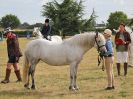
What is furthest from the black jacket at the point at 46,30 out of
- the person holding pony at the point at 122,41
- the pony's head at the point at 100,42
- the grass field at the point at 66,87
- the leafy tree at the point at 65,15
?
the leafy tree at the point at 65,15

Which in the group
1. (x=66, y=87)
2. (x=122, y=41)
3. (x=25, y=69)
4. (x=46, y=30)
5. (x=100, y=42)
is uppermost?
(x=46, y=30)

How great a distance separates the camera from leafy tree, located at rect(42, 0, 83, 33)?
62219 mm

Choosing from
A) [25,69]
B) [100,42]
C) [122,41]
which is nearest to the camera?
[100,42]

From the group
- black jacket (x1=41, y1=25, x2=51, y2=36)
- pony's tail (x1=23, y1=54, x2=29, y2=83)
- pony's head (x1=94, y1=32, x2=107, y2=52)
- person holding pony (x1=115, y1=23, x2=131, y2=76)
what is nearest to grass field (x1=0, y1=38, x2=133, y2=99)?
pony's tail (x1=23, y1=54, x2=29, y2=83)

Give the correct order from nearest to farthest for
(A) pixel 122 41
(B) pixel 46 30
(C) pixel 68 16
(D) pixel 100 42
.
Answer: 1. (D) pixel 100 42
2. (A) pixel 122 41
3. (B) pixel 46 30
4. (C) pixel 68 16

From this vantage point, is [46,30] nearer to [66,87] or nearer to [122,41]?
[122,41]

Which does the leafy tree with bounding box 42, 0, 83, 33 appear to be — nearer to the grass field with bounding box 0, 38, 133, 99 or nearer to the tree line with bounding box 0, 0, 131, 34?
the tree line with bounding box 0, 0, 131, 34

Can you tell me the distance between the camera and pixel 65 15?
63281 mm

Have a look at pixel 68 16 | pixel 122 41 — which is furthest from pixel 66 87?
pixel 68 16

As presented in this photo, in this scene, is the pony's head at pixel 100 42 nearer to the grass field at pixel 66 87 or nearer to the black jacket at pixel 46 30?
the grass field at pixel 66 87

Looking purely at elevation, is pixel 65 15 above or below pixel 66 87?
above

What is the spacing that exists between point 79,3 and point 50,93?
5511 cm

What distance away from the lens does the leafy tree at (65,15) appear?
62219 millimetres

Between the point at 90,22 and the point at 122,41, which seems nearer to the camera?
the point at 122,41
